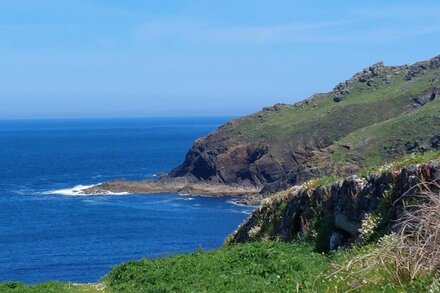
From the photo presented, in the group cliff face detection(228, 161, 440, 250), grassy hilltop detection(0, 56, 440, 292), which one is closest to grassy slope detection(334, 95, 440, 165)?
cliff face detection(228, 161, 440, 250)

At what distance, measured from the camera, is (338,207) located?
61.8ft

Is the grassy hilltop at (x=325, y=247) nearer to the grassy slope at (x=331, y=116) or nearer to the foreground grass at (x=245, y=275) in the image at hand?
the foreground grass at (x=245, y=275)

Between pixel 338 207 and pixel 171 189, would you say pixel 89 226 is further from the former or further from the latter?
pixel 338 207

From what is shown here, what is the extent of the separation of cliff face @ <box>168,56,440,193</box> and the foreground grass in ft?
284

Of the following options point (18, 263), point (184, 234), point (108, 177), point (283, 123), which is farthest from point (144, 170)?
point (18, 263)

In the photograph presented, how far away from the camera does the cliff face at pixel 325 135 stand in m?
114

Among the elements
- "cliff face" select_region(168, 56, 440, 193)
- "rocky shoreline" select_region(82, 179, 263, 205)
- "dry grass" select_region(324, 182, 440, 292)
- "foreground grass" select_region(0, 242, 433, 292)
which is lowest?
"rocky shoreline" select_region(82, 179, 263, 205)

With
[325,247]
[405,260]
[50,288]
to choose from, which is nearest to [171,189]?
[50,288]

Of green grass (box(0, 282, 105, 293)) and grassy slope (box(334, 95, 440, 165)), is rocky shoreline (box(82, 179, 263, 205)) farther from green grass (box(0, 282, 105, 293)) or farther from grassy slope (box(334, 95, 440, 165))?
green grass (box(0, 282, 105, 293))

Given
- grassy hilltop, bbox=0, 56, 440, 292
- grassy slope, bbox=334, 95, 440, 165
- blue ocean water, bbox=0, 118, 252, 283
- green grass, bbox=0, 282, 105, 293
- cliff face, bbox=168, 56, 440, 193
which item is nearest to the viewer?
grassy hilltop, bbox=0, 56, 440, 292

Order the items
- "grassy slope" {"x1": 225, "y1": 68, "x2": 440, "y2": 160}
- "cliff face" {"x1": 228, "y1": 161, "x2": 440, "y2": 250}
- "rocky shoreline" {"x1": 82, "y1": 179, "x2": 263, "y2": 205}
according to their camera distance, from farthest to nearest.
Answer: "grassy slope" {"x1": 225, "y1": 68, "x2": 440, "y2": 160}, "rocky shoreline" {"x1": 82, "y1": 179, "x2": 263, "y2": 205}, "cliff face" {"x1": 228, "y1": 161, "x2": 440, "y2": 250}

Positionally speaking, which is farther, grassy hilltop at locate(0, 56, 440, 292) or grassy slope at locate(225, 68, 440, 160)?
grassy slope at locate(225, 68, 440, 160)

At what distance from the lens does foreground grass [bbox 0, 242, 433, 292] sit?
10.6 metres

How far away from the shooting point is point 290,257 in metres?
15.5
